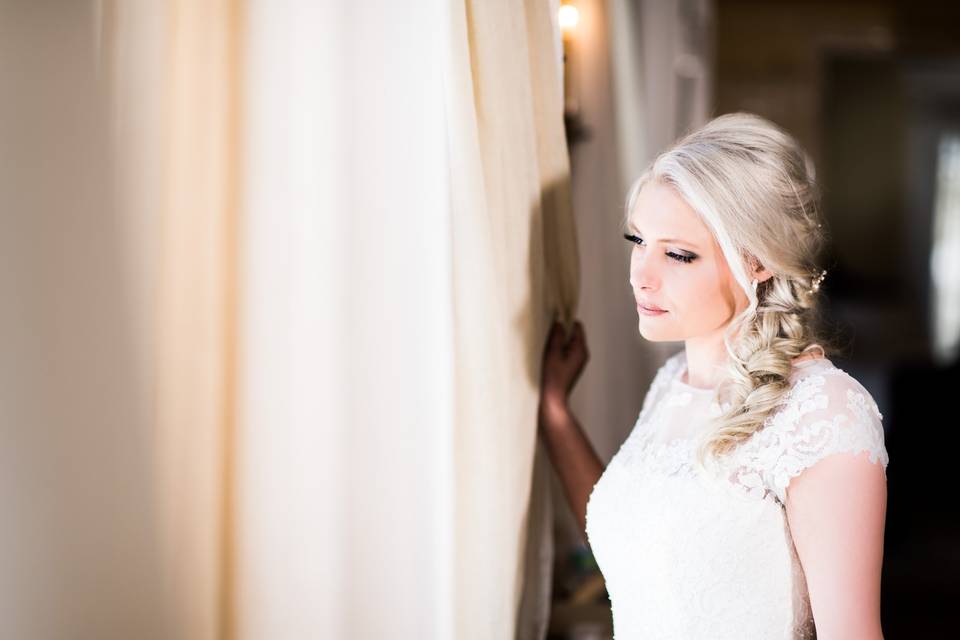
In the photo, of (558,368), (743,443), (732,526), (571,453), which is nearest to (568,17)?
(558,368)

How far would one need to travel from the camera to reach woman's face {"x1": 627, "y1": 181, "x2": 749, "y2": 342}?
1.29 meters

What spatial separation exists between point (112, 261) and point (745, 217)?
0.91 metres

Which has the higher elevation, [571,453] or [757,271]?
[757,271]

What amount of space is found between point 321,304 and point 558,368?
59cm

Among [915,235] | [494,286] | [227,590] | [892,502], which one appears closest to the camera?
[227,590]

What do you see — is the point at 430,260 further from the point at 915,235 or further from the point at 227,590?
the point at 915,235

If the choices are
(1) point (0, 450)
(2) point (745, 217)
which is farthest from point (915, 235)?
(1) point (0, 450)

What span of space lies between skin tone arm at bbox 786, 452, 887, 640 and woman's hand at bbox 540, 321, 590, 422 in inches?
20.2

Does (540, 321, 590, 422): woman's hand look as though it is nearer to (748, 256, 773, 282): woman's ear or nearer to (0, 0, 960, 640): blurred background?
(0, 0, 960, 640): blurred background

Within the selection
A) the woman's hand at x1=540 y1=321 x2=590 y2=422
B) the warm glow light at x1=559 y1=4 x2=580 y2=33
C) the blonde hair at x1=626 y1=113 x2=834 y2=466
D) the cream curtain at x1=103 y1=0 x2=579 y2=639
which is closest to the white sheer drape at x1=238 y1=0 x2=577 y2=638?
the cream curtain at x1=103 y1=0 x2=579 y2=639

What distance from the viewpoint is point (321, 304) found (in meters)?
1.09

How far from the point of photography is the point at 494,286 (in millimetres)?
Result: 1292

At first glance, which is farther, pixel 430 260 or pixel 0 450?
pixel 430 260

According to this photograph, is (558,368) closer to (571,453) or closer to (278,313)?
(571,453)
